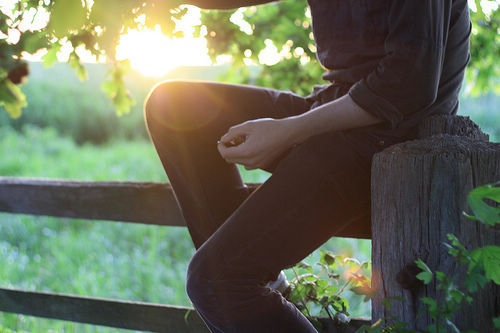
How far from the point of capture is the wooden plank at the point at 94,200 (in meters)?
2.14

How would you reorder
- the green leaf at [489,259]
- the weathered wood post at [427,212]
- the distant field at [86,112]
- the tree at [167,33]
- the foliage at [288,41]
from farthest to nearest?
1. the distant field at [86,112]
2. the foliage at [288,41]
3. the weathered wood post at [427,212]
4. the green leaf at [489,259]
5. the tree at [167,33]

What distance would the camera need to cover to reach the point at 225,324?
1302 millimetres

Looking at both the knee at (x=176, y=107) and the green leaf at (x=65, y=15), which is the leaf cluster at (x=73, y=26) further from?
the knee at (x=176, y=107)

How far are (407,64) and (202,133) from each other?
0.70 m

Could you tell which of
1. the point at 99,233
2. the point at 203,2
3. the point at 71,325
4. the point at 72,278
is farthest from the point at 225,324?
the point at 99,233

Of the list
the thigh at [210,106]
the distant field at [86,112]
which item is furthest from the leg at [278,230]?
the distant field at [86,112]

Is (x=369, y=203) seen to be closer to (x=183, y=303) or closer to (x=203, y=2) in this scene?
(x=203, y=2)

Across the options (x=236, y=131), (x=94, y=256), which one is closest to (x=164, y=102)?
(x=236, y=131)

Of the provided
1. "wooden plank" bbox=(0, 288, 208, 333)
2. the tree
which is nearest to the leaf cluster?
the tree

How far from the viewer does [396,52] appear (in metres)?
1.22

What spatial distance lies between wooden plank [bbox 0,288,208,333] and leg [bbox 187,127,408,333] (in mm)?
711

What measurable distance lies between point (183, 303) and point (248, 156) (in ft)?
11.1

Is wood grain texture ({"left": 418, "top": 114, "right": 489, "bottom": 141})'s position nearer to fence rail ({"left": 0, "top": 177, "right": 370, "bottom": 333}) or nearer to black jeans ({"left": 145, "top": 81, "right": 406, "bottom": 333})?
black jeans ({"left": 145, "top": 81, "right": 406, "bottom": 333})

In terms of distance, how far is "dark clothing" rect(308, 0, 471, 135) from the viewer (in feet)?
3.96
